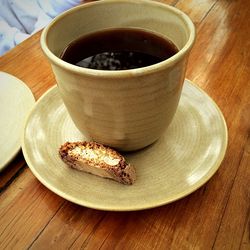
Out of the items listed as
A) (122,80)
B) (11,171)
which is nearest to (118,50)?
(122,80)

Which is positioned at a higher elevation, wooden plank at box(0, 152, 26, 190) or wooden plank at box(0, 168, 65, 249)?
wooden plank at box(0, 152, 26, 190)

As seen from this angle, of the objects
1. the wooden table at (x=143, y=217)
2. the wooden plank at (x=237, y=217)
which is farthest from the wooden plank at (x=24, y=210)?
the wooden plank at (x=237, y=217)

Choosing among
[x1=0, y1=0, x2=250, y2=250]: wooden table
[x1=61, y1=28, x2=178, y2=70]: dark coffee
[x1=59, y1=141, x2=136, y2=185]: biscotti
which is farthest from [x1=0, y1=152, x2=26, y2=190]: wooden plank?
[x1=61, y1=28, x2=178, y2=70]: dark coffee

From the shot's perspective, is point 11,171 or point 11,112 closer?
point 11,171

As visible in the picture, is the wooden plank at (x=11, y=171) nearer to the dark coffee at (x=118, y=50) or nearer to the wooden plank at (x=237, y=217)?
the dark coffee at (x=118, y=50)

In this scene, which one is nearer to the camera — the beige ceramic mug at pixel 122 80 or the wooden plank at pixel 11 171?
the beige ceramic mug at pixel 122 80

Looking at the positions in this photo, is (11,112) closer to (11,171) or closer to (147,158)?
(11,171)

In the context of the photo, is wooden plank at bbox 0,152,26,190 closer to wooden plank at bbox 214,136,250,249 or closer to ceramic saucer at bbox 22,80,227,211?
ceramic saucer at bbox 22,80,227,211
